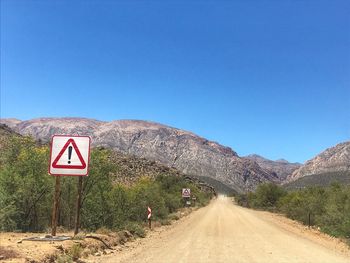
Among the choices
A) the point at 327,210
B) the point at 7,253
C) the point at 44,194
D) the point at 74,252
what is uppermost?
the point at 44,194

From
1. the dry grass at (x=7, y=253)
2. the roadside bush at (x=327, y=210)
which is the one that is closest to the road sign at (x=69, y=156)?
the dry grass at (x=7, y=253)

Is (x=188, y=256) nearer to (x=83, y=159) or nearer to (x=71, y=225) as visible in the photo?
(x=83, y=159)

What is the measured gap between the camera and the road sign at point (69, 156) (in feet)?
49.5

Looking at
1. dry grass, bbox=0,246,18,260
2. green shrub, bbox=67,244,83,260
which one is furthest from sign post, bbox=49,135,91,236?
dry grass, bbox=0,246,18,260

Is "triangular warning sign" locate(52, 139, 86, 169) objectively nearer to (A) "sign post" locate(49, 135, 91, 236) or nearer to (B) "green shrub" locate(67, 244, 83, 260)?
(A) "sign post" locate(49, 135, 91, 236)

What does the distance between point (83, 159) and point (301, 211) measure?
140 feet

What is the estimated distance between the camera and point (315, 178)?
150 m

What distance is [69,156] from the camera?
597 inches

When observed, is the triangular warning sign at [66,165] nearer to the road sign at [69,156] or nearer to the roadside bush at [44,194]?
the road sign at [69,156]

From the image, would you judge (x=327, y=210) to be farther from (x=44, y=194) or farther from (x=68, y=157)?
(x=68, y=157)

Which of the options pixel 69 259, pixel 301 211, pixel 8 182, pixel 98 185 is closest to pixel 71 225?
pixel 98 185

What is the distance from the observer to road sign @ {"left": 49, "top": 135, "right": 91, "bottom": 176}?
15086 mm

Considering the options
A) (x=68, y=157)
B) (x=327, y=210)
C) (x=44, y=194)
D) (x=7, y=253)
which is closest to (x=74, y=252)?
(x=7, y=253)

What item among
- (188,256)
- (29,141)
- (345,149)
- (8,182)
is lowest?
(188,256)
